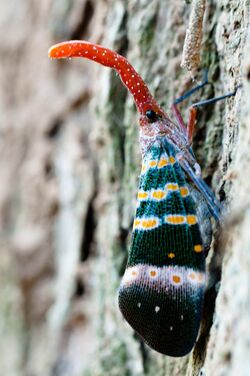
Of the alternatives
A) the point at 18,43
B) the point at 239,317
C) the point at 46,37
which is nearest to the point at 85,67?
the point at 46,37

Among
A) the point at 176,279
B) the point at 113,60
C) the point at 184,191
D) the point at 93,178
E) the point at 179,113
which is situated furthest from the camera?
the point at 93,178

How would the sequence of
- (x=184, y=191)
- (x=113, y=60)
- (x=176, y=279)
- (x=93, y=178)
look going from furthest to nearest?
(x=93, y=178), (x=113, y=60), (x=184, y=191), (x=176, y=279)

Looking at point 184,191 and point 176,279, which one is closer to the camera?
point 176,279

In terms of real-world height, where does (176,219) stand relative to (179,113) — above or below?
below

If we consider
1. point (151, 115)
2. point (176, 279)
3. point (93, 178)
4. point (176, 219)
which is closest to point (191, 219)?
point (176, 219)

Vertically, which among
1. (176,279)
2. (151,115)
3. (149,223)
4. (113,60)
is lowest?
(176,279)

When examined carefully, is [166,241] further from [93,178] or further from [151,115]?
[93,178]

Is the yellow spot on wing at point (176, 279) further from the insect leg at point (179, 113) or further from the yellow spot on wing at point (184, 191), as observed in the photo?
the insect leg at point (179, 113)
